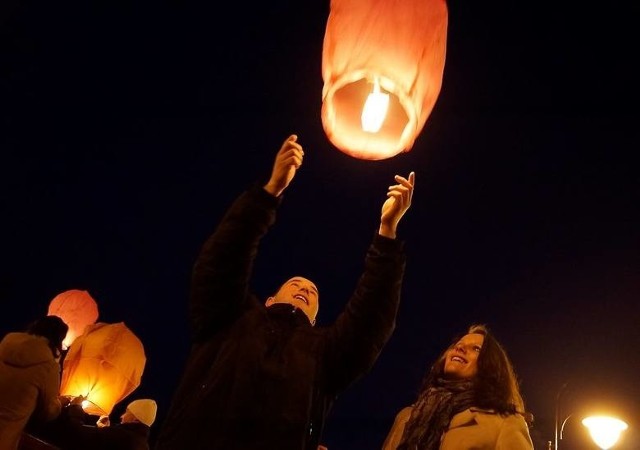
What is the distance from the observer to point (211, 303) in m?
3.06

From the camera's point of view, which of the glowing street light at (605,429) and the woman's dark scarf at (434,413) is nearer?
the woman's dark scarf at (434,413)

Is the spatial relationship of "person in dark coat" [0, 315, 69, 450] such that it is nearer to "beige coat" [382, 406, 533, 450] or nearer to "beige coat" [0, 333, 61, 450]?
"beige coat" [0, 333, 61, 450]

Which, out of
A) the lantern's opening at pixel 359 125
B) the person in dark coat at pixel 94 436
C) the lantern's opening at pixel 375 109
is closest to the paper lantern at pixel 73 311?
the person in dark coat at pixel 94 436

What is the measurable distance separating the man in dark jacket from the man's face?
0.31 meters

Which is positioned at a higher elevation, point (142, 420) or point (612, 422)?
point (612, 422)

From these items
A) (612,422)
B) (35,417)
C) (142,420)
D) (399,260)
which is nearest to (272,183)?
(399,260)

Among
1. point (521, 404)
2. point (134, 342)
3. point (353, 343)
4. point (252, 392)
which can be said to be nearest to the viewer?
point (252, 392)

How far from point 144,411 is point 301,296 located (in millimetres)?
3608

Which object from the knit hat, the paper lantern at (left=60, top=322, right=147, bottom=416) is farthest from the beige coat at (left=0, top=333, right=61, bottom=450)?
the paper lantern at (left=60, top=322, right=147, bottom=416)

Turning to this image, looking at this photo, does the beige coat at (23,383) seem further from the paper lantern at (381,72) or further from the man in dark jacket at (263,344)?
the paper lantern at (381,72)

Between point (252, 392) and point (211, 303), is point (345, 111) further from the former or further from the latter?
point (252, 392)

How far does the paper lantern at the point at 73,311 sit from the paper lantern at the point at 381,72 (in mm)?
8405

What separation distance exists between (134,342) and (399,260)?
701 cm

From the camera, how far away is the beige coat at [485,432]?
3.65 m
